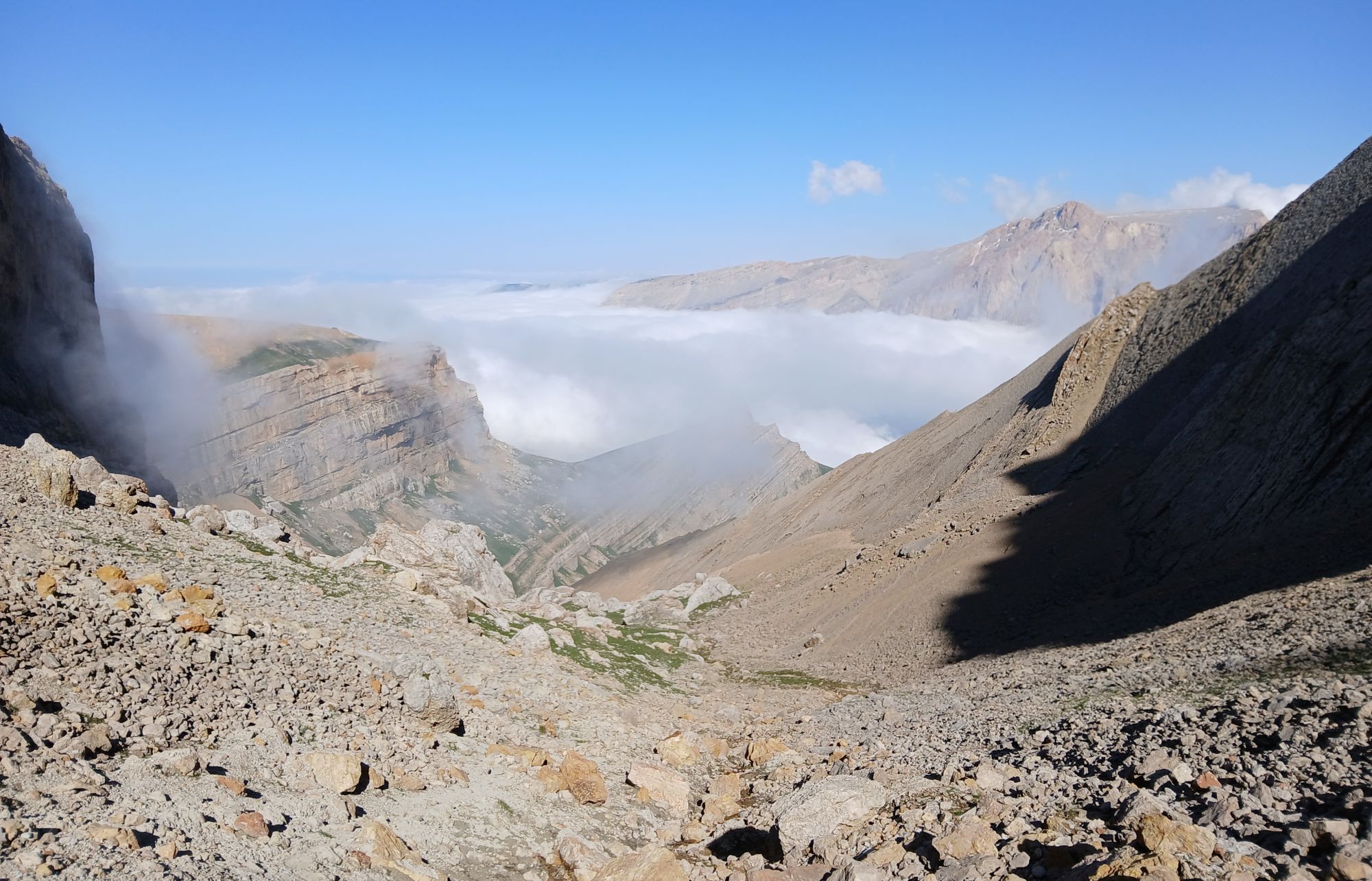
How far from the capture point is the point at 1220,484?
3122 centimetres

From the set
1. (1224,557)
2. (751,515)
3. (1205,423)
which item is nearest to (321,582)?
(1224,557)

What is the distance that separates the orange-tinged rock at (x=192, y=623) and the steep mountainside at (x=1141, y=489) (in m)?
21.9

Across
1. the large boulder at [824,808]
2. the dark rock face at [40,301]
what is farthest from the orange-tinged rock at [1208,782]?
the dark rock face at [40,301]

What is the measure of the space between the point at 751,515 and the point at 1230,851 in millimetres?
82286

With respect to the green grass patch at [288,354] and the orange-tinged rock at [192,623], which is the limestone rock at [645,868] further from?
the green grass patch at [288,354]

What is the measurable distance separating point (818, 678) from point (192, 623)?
22348mm

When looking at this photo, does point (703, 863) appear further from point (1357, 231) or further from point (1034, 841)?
point (1357, 231)

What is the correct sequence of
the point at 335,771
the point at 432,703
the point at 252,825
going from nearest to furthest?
1. the point at 252,825
2. the point at 335,771
3. the point at 432,703

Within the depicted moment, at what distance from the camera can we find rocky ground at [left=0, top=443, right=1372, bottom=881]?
10094 mm

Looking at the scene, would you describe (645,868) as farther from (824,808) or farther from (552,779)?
(552,779)

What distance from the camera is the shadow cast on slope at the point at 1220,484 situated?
82.8ft

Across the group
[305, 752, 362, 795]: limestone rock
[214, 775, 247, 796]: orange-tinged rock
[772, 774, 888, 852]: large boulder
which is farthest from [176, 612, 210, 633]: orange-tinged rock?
[772, 774, 888, 852]: large boulder

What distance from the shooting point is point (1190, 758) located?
1241 cm

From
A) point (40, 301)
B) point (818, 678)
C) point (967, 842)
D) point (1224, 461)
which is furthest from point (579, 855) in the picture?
point (40, 301)
